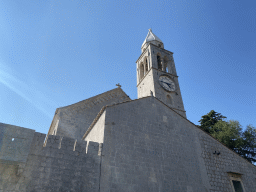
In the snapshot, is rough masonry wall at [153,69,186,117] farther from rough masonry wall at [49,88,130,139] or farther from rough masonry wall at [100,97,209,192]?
rough masonry wall at [100,97,209,192]

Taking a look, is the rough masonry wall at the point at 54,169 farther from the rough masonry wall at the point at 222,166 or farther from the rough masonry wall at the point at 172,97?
the rough masonry wall at the point at 172,97

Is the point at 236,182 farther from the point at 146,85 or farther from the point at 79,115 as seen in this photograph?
the point at 146,85

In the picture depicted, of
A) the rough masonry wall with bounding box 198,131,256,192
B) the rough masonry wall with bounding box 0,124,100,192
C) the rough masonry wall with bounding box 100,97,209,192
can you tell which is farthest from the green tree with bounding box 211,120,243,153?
the rough masonry wall with bounding box 0,124,100,192

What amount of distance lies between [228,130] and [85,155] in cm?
2080

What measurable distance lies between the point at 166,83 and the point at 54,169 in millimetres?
20379

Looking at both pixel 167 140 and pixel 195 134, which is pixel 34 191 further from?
pixel 195 134

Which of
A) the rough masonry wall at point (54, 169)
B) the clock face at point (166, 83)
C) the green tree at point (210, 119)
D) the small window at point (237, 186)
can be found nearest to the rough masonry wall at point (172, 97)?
the clock face at point (166, 83)

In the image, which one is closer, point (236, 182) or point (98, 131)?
point (98, 131)

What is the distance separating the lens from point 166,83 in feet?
84.4

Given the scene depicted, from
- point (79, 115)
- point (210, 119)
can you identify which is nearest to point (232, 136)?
point (210, 119)

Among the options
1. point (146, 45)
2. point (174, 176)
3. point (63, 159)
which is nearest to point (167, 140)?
point (174, 176)

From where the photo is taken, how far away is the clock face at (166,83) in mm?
25081

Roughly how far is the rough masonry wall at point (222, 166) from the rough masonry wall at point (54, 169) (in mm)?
7774

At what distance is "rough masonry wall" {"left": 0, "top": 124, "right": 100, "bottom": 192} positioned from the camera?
7047 millimetres
